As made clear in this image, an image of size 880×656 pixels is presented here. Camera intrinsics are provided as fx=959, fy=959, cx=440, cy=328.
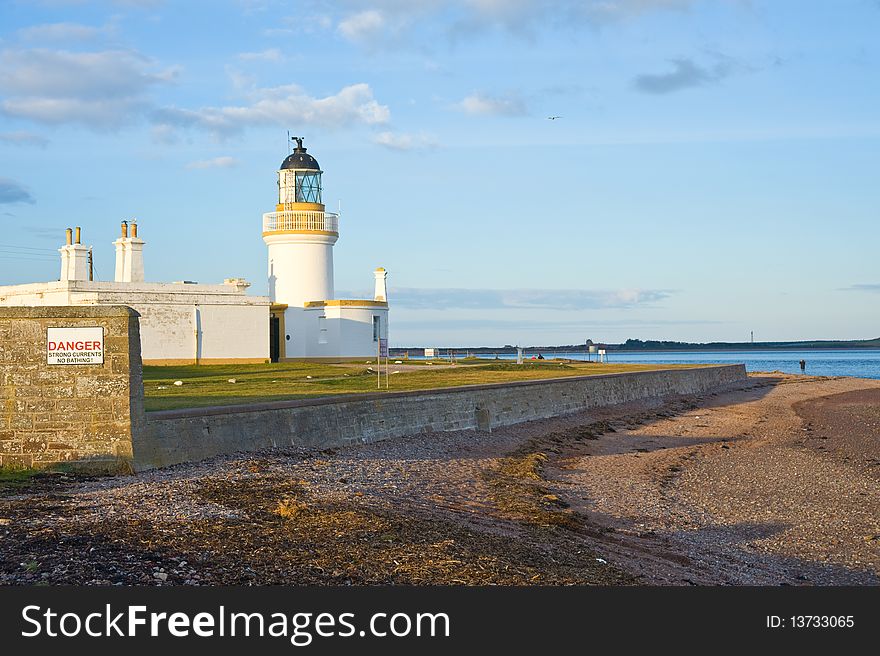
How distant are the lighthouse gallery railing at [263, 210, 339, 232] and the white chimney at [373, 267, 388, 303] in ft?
9.54

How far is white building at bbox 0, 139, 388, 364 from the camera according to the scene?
34.6 m

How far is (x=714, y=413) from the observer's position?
32812mm

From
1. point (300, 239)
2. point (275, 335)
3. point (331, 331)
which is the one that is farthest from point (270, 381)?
point (300, 239)

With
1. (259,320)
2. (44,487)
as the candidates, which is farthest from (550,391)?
(44,487)

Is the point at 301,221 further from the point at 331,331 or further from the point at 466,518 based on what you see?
the point at 466,518

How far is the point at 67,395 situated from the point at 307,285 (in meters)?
29.6

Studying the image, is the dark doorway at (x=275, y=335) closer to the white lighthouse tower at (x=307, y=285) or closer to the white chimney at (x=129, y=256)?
the white lighthouse tower at (x=307, y=285)

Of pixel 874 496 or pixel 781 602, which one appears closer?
pixel 781 602

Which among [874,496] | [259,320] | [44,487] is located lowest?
[874,496]

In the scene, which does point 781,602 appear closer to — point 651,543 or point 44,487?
point 651,543

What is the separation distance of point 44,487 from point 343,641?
6455 mm

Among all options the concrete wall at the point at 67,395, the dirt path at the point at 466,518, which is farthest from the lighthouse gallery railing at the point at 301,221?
the concrete wall at the point at 67,395

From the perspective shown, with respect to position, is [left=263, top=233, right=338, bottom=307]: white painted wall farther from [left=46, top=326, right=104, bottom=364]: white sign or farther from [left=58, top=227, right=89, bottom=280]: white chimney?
[left=46, top=326, right=104, bottom=364]: white sign

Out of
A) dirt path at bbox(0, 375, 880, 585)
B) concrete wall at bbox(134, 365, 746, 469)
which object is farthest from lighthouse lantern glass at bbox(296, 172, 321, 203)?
dirt path at bbox(0, 375, 880, 585)
